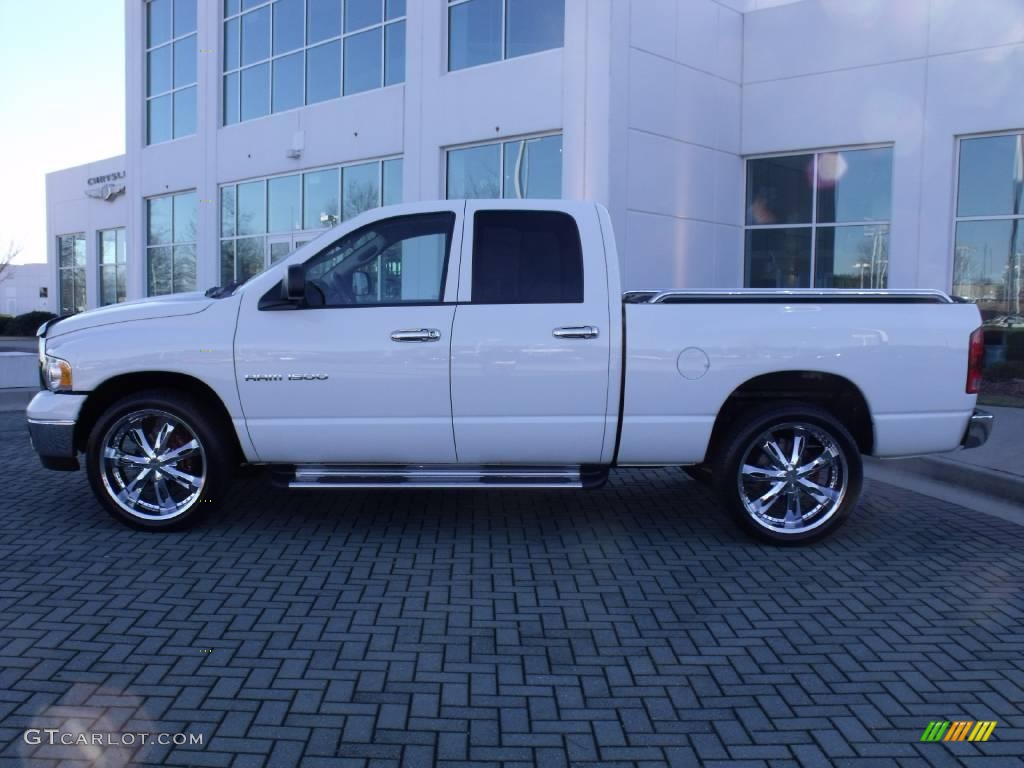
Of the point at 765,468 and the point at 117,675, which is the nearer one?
the point at 117,675

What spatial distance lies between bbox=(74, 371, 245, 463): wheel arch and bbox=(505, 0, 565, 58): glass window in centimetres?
1244

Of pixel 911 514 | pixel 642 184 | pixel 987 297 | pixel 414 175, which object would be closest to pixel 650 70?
pixel 642 184

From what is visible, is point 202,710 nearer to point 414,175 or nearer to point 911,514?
point 911,514

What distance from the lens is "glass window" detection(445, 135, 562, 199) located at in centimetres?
1684

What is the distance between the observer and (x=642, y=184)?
16.2 m

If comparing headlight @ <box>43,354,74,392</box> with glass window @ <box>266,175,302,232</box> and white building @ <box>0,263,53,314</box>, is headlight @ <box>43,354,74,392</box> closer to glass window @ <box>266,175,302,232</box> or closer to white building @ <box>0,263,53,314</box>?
glass window @ <box>266,175,302,232</box>

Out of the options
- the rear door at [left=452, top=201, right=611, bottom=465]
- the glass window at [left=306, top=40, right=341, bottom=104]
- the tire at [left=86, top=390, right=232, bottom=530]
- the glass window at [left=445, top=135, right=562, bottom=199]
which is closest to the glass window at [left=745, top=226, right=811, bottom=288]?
the glass window at [left=445, top=135, right=562, bottom=199]

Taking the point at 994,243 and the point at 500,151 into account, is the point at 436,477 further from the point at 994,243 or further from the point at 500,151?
the point at 994,243

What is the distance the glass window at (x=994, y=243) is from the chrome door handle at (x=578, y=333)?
39.6 ft

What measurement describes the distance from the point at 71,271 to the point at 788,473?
40.4 metres

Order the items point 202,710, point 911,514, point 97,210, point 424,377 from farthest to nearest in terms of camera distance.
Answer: point 97,210, point 911,514, point 424,377, point 202,710

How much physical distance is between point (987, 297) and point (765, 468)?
12.2 metres

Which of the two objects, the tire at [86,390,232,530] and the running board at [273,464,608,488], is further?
the tire at [86,390,232,530]

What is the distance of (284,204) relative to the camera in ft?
74.8
